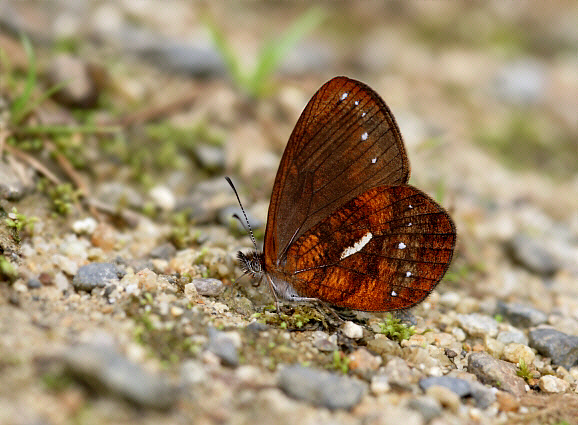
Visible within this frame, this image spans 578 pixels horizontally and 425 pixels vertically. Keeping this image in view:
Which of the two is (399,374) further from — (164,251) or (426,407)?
(164,251)

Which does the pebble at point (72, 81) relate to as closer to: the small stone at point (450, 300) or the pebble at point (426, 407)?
the small stone at point (450, 300)

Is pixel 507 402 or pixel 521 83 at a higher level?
pixel 521 83

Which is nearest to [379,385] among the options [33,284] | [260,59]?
[33,284]

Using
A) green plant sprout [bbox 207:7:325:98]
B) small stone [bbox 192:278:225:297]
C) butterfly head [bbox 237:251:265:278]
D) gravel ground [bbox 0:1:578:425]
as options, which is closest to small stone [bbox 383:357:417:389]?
gravel ground [bbox 0:1:578:425]

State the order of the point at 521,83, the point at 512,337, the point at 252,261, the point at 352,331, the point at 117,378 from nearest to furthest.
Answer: the point at 117,378
the point at 352,331
the point at 252,261
the point at 512,337
the point at 521,83

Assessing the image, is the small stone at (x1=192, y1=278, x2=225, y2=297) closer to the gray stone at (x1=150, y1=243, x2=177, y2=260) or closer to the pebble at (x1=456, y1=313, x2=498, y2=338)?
the gray stone at (x1=150, y1=243, x2=177, y2=260)

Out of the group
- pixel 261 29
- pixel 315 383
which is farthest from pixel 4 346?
pixel 261 29
